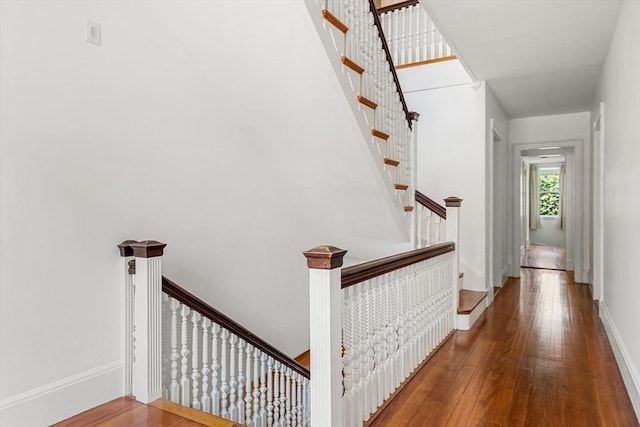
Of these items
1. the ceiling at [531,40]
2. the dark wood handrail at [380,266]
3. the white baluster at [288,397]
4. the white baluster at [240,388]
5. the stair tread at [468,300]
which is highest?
the ceiling at [531,40]

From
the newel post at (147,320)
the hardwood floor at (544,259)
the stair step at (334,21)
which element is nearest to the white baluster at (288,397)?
the newel post at (147,320)

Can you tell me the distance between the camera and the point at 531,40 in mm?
3488

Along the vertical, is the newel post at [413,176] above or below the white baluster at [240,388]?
above

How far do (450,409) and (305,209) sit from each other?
2146 millimetres

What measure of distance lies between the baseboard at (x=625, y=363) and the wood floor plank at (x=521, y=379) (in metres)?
0.05

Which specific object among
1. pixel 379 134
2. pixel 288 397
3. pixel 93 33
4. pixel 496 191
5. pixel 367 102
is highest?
pixel 93 33

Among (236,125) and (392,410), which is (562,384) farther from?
(236,125)

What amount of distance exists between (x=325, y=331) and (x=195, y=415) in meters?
0.77

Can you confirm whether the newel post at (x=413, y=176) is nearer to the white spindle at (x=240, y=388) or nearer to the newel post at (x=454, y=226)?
the newel post at (x=454, y=226)

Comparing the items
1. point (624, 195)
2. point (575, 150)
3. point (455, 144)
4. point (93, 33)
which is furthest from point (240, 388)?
point (575, 150)

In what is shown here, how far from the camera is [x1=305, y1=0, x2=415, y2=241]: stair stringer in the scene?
2.26 metres

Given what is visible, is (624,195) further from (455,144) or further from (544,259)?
(544,259)

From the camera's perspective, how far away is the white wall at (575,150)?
5945 mm

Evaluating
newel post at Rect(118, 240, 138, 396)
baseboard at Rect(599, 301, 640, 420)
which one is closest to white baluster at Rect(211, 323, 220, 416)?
newel post at Rect(118, 240, 138, 396)
